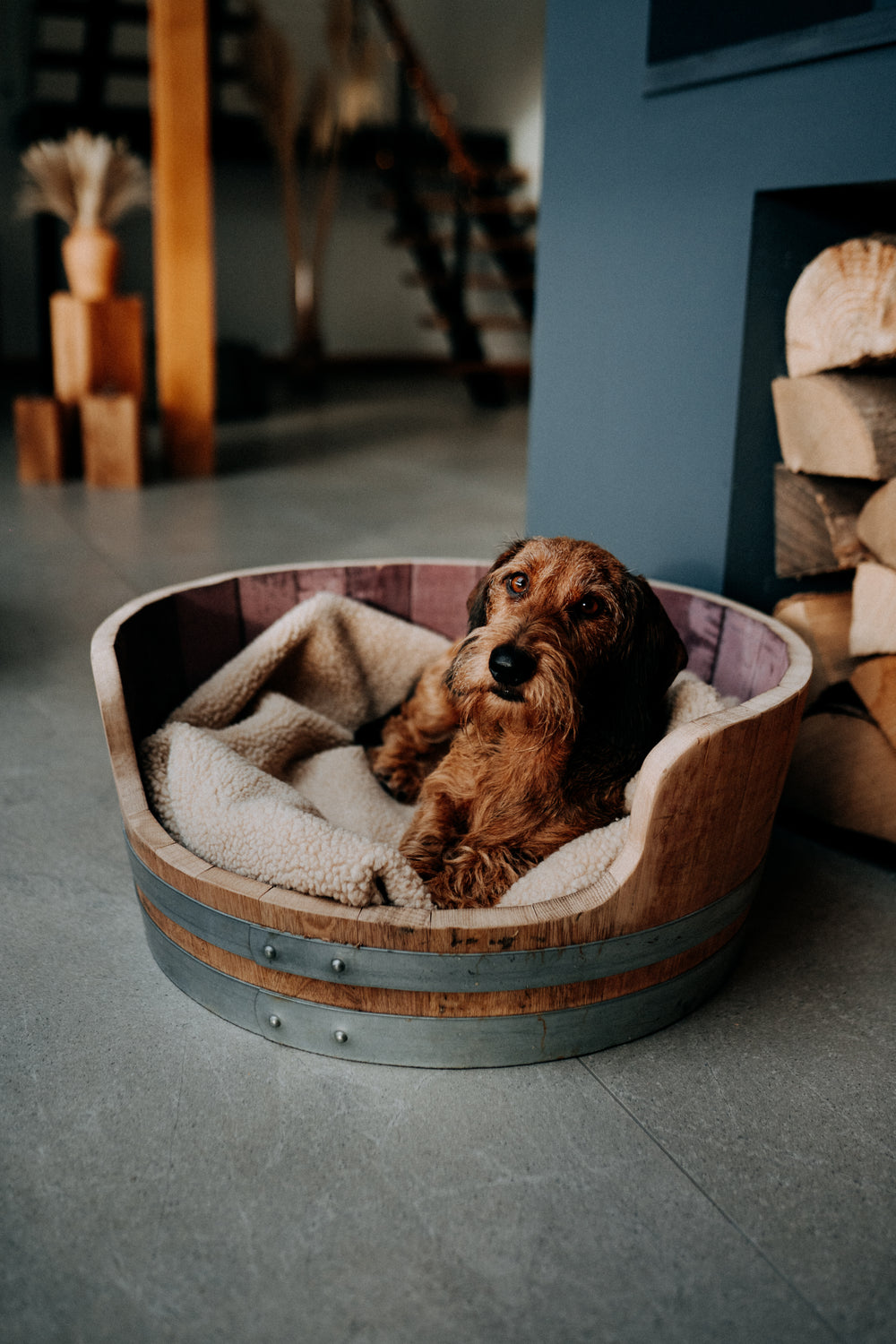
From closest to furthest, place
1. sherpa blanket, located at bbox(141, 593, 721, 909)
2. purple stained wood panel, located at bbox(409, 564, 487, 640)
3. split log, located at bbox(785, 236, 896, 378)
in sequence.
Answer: sherpa blanket, located at bbox(141, 593, 721, 909), split log, located at bbox(785, 236, 896, 378), purple stained wood panel, located at bbox(409, 564, 487, 640)

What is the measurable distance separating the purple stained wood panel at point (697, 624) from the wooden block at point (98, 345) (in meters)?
4.46

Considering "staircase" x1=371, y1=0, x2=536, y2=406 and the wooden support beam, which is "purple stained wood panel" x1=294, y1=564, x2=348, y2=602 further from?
"staircase" x1=371, y1=0, x2=536, y2=406

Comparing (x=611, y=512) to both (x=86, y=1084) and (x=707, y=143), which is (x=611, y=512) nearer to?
(x=707, y=143)

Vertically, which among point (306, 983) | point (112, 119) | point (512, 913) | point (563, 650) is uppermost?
point (112, 119)

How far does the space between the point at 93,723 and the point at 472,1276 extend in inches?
77.8

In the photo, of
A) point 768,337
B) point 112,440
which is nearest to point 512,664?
point 768,337

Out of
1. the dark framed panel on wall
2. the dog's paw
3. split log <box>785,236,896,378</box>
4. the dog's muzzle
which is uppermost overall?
the dark framed panel on wall

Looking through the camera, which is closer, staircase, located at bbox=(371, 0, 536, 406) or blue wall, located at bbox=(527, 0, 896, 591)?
blue wall, located at bbox=(527, 0, 896, 591)

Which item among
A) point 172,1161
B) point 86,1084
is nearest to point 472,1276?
point 172,1161

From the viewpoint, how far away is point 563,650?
1768mm

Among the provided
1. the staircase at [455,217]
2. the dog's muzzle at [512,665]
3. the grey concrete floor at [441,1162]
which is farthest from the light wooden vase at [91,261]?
the dog's muzzle at [512,665]

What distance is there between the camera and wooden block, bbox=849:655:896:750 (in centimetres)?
219

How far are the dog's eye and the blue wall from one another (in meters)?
0.79

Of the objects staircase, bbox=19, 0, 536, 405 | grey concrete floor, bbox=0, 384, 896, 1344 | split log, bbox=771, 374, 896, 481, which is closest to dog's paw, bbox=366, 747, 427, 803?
grey concrete floor, bbox=0, 384, 896, 1344
